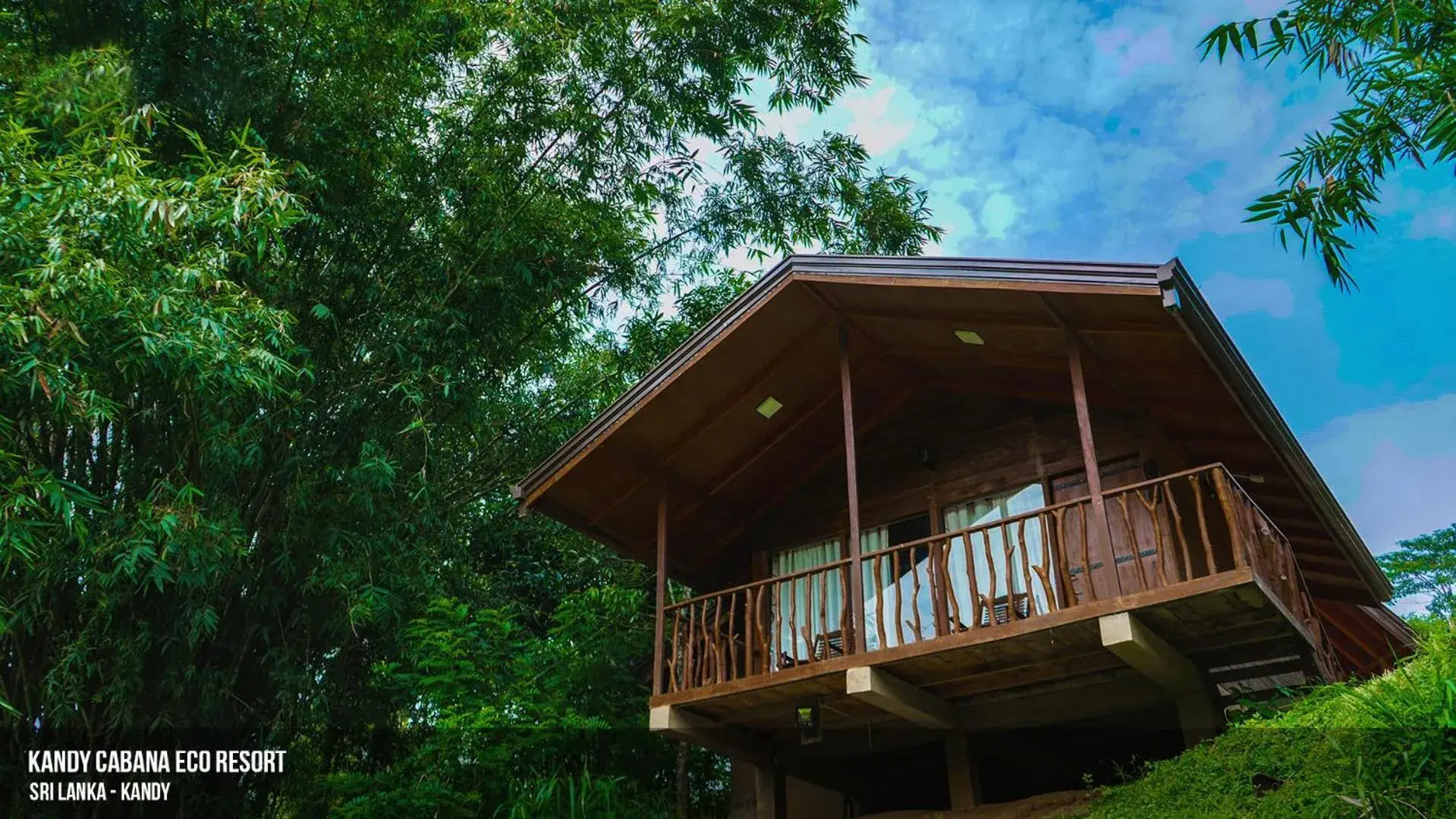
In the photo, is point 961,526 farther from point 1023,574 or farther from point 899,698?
point 899,698

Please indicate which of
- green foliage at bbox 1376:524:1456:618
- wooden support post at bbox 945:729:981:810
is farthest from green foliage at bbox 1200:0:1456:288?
green foliage at bbox 1376:524:1456:618

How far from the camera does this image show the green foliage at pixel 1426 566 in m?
23.2

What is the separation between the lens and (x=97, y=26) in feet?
30.4

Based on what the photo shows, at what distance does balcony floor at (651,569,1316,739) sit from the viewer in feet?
22.5

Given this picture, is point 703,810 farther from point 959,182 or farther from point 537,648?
point 959,182

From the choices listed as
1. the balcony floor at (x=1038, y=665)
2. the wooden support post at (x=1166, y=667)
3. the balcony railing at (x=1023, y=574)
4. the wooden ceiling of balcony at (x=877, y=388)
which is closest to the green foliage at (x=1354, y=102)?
the wooden ceiling of balcony at (x=877, y=388)

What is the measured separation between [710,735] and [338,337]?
5.01 meters

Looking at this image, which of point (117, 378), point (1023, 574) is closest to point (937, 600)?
point (1023, 574)

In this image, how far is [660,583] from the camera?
30.5ft

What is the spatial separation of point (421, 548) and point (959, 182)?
92782 mm

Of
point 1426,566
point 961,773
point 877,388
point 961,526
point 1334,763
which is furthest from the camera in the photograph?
point 1426,566

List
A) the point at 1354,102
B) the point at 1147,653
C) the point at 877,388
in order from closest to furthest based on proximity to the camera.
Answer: the point at 1354,102
the point at 1147,653
the point at 877,388

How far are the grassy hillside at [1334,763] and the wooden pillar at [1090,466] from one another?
1.26 metres

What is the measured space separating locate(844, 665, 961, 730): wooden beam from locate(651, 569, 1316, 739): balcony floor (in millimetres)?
68
